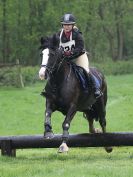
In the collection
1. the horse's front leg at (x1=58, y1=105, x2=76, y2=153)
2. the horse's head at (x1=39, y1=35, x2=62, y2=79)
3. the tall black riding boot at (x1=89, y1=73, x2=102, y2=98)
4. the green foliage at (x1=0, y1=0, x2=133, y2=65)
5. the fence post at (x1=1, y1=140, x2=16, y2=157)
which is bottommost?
the green foliage at (x1=0, y1=0, x2=133, y2=65)

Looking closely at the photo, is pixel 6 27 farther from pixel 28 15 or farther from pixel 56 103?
pixel 56 103

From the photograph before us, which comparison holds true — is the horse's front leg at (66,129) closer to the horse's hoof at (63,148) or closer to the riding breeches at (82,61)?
the horse's hoof at (63,148)

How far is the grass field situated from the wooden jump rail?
9.5 inches

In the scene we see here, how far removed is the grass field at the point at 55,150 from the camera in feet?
28.9

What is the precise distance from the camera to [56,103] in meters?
10.6

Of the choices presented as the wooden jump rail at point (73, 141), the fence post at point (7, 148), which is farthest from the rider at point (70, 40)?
the fence post at point (7, 148)

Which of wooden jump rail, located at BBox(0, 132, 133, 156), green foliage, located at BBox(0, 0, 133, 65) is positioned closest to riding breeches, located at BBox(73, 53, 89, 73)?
wooden jump rail, located at BBox(0, 132, 133, 156)

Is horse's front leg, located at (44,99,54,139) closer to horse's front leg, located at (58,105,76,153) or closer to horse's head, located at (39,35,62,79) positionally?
horse's front leg, located at (58,105,76,153)

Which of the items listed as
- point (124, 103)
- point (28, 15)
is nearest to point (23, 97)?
point (124, 103)

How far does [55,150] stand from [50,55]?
15.9 feet

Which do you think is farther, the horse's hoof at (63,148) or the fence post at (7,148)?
the fence post at (7,148)

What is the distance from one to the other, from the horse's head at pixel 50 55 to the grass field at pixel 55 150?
1.71 metres

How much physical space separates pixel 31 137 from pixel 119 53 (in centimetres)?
5519

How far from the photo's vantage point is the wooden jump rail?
438 inches
